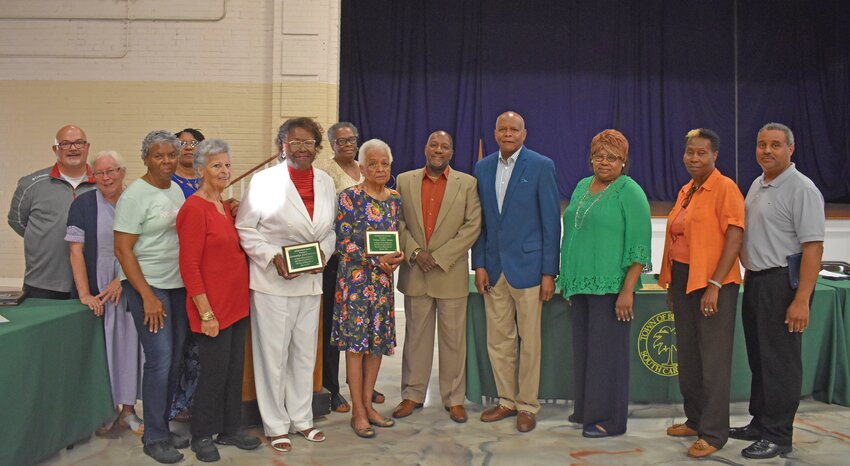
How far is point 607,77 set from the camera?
9062mm

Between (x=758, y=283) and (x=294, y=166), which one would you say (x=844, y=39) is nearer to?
(x=758, y=283)

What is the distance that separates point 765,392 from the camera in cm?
295

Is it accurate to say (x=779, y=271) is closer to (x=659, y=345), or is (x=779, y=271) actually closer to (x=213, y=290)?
(x=659, y=345)

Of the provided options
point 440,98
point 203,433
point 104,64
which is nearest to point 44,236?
point 203,433

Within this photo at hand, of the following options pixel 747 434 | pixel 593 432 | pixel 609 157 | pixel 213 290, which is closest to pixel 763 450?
pixel 747 434

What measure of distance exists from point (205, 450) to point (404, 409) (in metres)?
1.02

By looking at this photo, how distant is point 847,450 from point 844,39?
807 cm

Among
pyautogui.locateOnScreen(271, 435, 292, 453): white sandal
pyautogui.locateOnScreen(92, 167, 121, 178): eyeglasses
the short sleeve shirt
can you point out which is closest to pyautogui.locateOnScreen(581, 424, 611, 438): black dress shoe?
pyautogui.locateOnScreen(271, 435, 292, 453): white sandal

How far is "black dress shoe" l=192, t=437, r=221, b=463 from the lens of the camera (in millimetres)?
2854

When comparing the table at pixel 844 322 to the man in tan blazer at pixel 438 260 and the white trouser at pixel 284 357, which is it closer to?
the man in tan blazer at pixel 438 260

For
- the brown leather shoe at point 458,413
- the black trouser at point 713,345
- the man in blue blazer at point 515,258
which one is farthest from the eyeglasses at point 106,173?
the black trouser at point 713,345

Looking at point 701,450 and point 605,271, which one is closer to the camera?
point 701,450

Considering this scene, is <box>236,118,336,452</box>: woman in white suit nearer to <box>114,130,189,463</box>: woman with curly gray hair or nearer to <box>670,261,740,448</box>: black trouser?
<box>114,130,189,463</box>: woman with curly gray hair

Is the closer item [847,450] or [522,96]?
[847,450]
